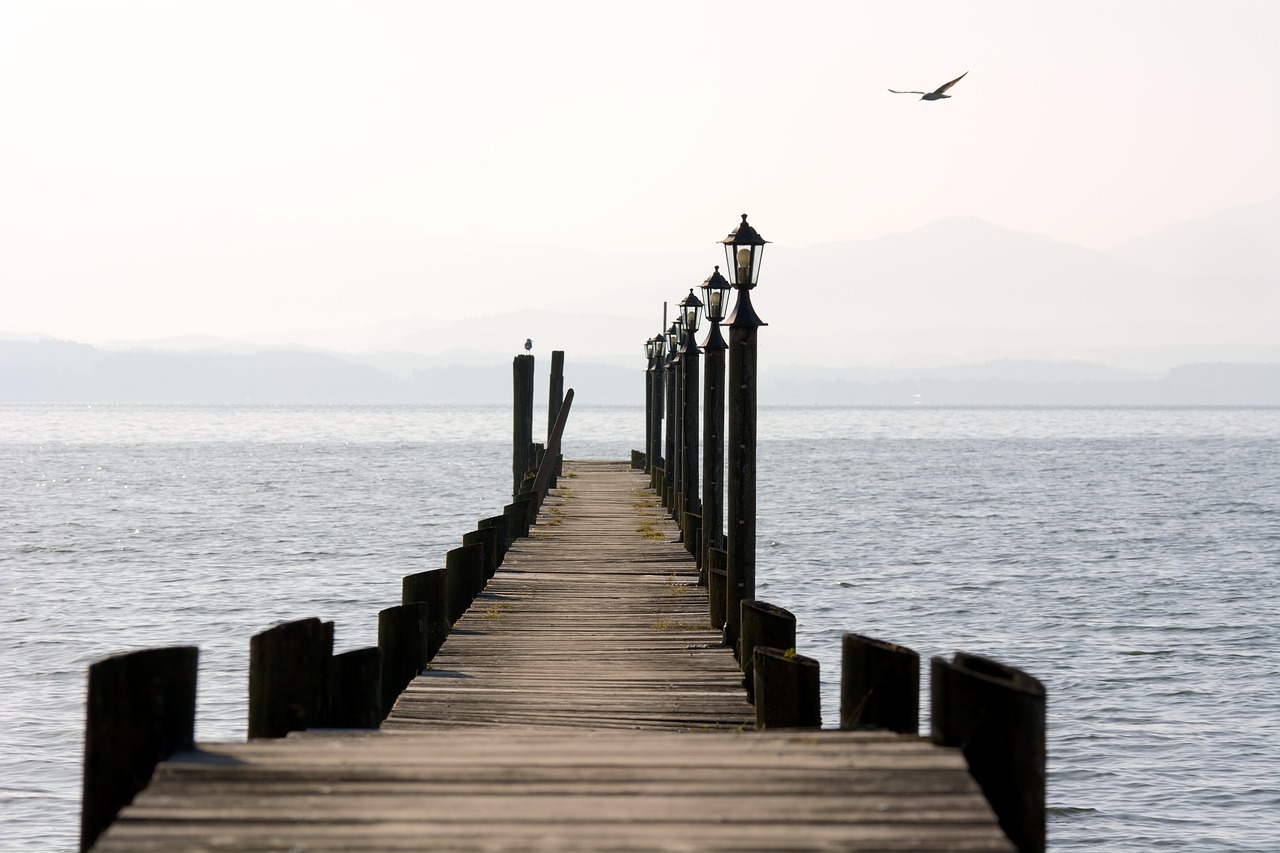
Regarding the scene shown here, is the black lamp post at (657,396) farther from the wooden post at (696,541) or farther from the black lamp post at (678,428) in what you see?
the wooden post at (696,541)

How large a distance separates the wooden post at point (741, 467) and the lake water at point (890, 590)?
402 centimetres

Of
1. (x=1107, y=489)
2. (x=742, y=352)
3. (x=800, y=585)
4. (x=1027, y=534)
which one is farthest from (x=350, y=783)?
(x=1107, y=489)

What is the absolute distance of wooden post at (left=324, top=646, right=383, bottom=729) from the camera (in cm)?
661

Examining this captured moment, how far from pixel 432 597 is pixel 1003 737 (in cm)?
665

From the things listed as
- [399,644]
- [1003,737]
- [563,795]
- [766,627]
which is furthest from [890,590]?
[563,795]

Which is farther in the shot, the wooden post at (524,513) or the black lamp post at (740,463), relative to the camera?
the wooden post at (524,513)

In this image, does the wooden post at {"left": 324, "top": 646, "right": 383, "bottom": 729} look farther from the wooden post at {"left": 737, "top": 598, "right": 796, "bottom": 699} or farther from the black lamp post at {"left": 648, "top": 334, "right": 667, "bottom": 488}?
the black lamp post at {"left": 648, "top": 334, "right": 667, "bottom": 488}

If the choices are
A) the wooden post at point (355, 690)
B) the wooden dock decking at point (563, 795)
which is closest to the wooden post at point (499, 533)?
the wooden post at point (355, 690)

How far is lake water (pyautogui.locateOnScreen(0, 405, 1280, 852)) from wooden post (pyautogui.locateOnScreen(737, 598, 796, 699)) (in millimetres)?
5184

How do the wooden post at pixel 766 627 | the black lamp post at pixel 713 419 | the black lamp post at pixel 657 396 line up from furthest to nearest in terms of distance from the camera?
the black lamp post at pixel 657 396 < the black lamp post at pixel 713 419 < the wooden post at pixel 766 627

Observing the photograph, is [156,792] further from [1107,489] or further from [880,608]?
[1107,489]

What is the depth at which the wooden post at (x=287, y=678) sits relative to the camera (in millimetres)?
5812

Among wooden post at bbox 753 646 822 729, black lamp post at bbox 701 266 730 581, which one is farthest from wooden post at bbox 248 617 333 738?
black lamp post at bbox 701 266 730 581

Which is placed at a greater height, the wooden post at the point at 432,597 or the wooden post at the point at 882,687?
the wooden post at the point at 882,687
